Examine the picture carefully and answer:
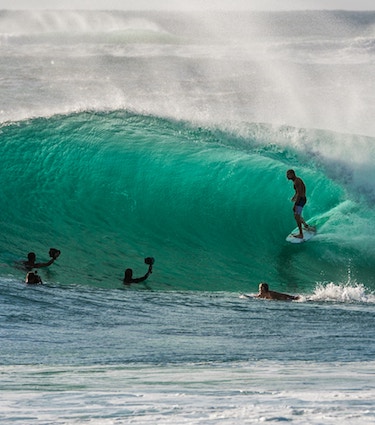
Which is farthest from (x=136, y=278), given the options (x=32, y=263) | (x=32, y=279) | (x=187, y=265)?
(x=32, y=279)

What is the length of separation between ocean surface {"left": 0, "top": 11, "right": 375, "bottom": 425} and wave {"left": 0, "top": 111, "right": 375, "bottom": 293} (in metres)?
0.03

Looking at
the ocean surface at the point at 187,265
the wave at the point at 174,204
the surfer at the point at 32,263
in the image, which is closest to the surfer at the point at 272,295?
the ocean surface at the point at 187,265

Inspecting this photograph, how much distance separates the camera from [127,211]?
15.2 meters

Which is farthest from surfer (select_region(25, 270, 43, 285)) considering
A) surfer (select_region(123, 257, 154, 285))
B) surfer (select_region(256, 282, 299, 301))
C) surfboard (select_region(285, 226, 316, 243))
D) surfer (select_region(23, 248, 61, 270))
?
surfboard (select_region(285, 226, 316, 243))

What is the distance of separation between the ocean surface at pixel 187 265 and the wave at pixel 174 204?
0.11 ft

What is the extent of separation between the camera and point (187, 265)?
13547 mm

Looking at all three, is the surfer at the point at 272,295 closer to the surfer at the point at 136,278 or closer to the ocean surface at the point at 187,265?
the ocean surface at the point at 187,265

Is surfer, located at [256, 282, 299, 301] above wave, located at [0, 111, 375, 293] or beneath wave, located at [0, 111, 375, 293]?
beneath

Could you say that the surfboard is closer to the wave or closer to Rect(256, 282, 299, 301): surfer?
the wave

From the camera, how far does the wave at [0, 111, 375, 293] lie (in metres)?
13.4

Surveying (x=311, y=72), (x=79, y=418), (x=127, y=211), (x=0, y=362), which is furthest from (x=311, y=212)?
(x=311, y=72)

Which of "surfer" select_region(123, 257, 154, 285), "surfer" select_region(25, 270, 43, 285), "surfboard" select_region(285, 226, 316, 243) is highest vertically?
"surfboard" select_region(285, 226, 316, 243)

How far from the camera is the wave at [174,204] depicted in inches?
527

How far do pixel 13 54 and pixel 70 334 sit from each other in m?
35.0
